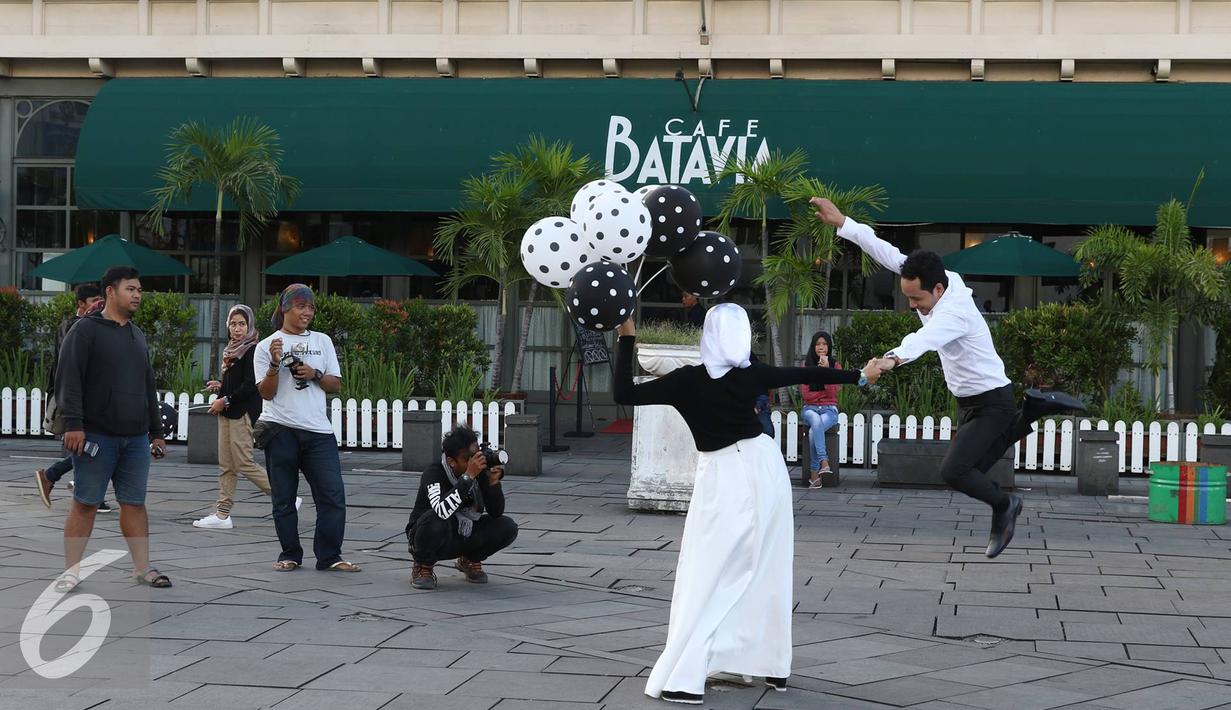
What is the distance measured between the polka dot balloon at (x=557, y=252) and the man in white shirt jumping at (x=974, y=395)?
4.41 feet

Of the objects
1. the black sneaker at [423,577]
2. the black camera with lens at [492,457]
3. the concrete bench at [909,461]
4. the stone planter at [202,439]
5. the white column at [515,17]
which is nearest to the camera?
the black camera with lens at [492,457]

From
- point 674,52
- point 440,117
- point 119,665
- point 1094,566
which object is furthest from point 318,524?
point 674,52

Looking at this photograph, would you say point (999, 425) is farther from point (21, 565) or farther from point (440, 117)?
point (440, 117)

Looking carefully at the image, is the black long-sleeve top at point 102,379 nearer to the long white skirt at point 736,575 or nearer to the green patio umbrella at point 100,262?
the long white skirt at point 736,575

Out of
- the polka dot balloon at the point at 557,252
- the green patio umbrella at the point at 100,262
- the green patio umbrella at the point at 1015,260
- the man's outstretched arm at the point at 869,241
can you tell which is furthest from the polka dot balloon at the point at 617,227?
the green patio umbrella at the point at 100,262

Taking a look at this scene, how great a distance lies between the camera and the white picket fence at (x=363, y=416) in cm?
1669

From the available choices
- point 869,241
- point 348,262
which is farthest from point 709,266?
point 348,262

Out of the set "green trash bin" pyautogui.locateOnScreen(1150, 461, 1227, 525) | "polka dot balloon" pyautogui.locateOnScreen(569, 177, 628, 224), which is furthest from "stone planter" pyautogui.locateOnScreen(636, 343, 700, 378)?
"green trash bin" pyautogui.locateOnScreen(1150, 461, 1227, 525)

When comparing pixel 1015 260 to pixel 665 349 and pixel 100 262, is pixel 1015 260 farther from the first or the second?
pixel 100 262

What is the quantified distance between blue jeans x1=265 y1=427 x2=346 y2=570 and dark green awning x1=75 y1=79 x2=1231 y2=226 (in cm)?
1033

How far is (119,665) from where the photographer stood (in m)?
6.57

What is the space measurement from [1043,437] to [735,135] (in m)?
5.93

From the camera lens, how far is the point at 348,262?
18625 millimetres

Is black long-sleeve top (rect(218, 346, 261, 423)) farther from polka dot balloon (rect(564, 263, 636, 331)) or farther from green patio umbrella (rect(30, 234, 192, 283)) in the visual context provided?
green patio umbrella (rect(30, 234, 192, 283))
